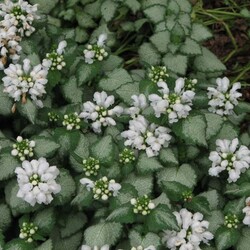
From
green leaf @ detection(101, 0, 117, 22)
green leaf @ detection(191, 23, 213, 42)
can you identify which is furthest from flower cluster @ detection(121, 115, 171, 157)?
green leaf @ detection(101, 0, 117, 22)

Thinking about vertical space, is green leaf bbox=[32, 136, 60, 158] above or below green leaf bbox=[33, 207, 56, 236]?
above

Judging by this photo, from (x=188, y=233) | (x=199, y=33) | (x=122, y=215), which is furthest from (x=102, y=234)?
(x=199, y=33)

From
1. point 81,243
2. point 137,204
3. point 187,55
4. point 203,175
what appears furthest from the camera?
point 187,55

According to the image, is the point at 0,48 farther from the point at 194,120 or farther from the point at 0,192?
the point at 194,120

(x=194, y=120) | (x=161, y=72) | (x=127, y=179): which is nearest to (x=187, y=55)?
(x=161, y=72)

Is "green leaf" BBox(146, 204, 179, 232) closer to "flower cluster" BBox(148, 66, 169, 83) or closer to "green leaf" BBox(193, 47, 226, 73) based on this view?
"flower cluster" BBox(148, 66, 169, 83)

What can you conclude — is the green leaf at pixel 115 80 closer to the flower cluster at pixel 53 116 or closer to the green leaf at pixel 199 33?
the flower cluster at pixel 53 116
